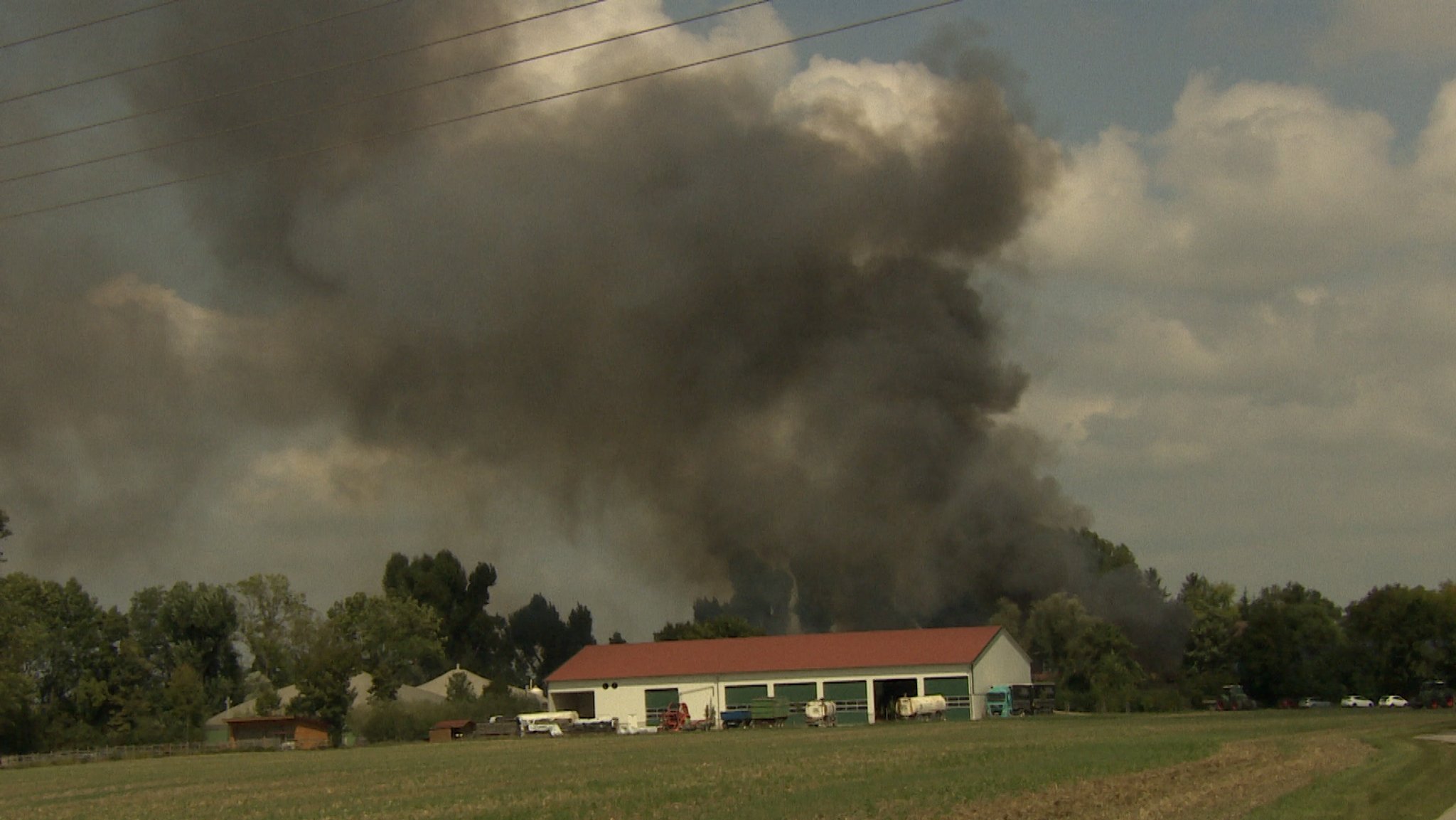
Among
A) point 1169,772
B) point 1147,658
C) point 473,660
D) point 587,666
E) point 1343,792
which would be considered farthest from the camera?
point 473,660

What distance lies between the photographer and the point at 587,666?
91.9 metres

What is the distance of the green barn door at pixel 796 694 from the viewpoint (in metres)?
81.4

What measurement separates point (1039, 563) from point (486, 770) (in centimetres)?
7589

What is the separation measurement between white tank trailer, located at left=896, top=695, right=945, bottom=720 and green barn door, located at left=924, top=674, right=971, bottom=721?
154cm

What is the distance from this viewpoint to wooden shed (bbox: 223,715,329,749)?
90125mm

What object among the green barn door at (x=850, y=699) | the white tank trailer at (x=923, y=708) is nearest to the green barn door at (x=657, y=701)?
→ the green barn door at (x=850, y=699)

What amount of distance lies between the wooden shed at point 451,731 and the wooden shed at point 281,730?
22.1ft

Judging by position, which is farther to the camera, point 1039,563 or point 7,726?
point 1039,563

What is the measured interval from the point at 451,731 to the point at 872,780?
→ 63.4 metres

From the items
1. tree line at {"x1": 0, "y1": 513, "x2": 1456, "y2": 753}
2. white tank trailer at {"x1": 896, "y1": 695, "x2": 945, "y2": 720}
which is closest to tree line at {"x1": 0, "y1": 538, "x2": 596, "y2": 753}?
tree line at {"x1": 0, "y1": 513, "x2": 1456, "y2": 753}

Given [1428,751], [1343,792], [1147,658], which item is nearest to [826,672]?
[1147,658]

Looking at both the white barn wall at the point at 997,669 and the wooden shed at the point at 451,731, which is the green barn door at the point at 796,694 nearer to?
the white barn wall at the point at 997,669

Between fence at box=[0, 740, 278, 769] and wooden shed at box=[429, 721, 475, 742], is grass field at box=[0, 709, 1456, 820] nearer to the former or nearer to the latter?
fence at box=[0, 740, 278, 769]

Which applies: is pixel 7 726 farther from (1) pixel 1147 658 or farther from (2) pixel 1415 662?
(2) pixel 1415 662
